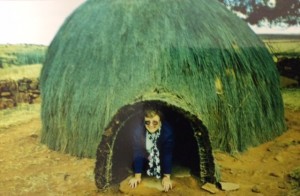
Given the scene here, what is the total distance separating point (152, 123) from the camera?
265 centimetres

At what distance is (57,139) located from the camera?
130 inches

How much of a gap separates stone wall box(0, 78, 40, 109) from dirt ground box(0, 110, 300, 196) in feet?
0.79

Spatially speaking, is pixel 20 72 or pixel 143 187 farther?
pixel 20 72

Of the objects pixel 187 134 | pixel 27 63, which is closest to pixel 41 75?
pixel 27 63

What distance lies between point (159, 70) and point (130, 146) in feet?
1.81

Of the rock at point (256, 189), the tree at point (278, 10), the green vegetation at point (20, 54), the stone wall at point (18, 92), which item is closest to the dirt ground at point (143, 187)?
the rock at point (256, 189)

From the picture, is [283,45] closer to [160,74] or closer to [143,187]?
[160,74]

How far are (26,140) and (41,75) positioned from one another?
571 mm

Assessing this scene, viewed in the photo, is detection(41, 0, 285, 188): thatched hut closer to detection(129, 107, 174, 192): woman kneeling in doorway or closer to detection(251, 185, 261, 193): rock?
detection(129, 107, 174, 192): woman kneeling in doorway

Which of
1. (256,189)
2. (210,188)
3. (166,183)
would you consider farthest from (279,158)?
(166,183)

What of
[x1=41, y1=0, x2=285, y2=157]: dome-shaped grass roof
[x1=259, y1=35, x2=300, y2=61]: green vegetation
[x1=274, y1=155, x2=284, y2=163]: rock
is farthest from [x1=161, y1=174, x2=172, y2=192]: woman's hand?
[x1=259, y1=35, x2=300, y2=61]: green vegetation

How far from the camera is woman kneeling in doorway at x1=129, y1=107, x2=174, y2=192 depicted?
2.68 meters

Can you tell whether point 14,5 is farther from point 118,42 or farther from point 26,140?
point 26,140

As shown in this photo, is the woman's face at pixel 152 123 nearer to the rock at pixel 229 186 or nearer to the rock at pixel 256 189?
the rock at pixel 229 186
